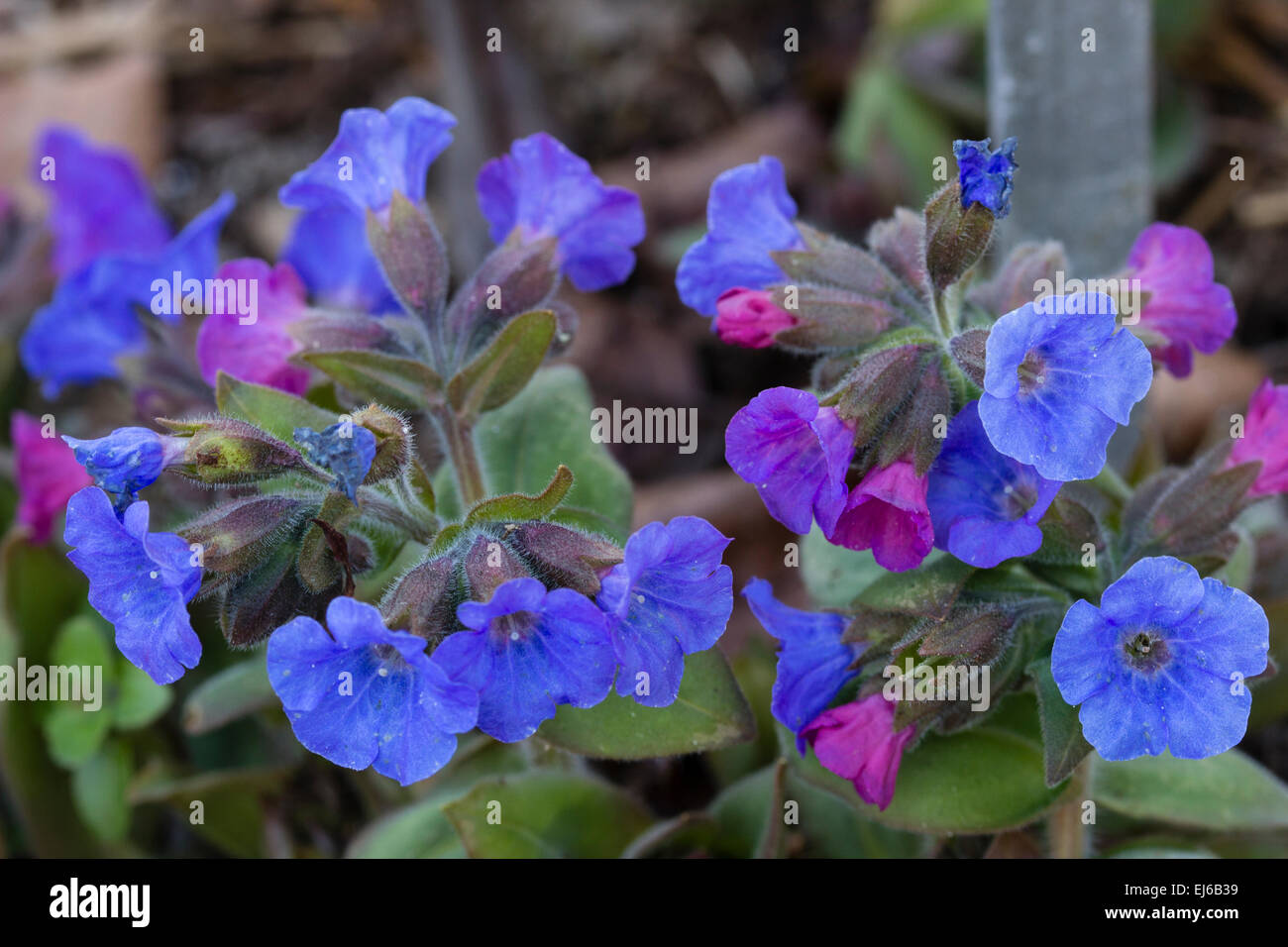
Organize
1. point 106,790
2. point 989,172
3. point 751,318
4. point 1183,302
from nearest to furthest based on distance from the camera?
point 989,172, point 751,318, point 1183,302, point 106,790

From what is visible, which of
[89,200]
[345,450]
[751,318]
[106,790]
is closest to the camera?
[345,450]

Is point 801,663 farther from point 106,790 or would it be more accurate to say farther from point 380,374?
point 106,790

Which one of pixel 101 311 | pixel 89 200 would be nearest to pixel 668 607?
pixel 101 311

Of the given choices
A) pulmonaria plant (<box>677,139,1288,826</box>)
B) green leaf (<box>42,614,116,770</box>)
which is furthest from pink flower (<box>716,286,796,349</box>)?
green leaf (<box>42,614,116,770</box>)

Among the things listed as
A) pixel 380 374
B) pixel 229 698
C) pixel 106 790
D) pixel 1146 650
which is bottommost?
pixel 106 790

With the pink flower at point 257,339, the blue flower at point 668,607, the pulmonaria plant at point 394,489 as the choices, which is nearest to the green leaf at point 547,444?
the pulmonaria plant at point 394,489

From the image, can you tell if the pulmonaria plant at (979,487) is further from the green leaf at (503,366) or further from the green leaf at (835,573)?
the green leaf at (503,366)
